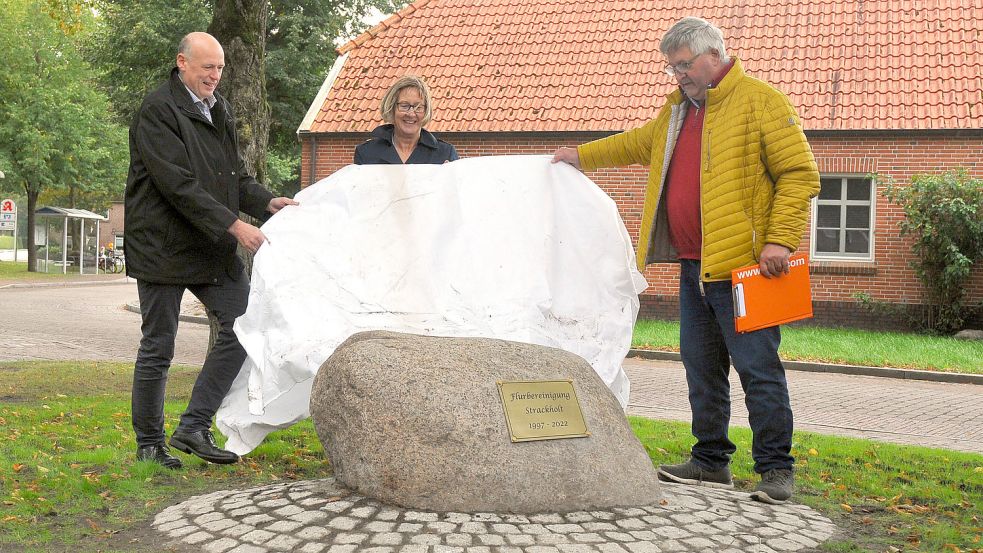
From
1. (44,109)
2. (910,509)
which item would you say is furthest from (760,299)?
(44,109)

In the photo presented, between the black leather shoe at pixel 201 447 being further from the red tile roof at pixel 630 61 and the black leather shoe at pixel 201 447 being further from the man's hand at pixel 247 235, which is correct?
the red tile roof at pixel 630 61

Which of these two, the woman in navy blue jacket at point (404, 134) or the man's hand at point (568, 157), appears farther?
the woman in navy blue jacket at point (404, 134)

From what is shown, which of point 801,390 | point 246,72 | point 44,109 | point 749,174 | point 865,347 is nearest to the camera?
point 749,174

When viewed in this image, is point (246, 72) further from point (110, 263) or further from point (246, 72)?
point (110, 263)

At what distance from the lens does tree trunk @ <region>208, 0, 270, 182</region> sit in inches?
330

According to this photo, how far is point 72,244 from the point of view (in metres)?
42.5

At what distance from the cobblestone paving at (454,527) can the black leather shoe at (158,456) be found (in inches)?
27.7

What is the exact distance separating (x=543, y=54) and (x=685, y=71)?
15938 millimetres

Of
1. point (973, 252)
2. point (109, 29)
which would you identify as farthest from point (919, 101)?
point (109, 29)

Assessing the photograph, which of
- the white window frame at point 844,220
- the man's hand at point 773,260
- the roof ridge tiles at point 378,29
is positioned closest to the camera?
the man's hand at point 773,260

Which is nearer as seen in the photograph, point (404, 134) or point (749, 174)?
point (749, 174)

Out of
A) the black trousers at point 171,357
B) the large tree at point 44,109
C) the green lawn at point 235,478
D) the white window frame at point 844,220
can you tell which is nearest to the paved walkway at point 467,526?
the green lawn at point 235,478

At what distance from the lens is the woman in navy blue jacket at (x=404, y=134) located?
581 centimetres

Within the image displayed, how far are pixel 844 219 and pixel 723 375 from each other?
46.2 feet
